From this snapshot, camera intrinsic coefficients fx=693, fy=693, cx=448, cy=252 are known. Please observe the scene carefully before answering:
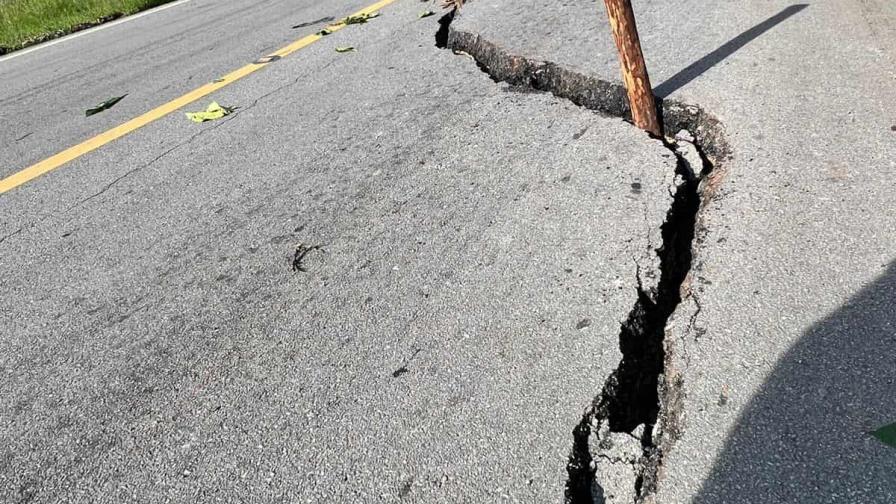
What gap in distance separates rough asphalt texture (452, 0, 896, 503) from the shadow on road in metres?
0.01

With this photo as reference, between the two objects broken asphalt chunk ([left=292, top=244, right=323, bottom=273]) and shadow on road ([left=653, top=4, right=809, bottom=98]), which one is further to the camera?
shadow on road ([left=653, top=4, right=809, bottom=98])

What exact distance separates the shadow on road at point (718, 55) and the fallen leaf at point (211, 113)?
2.57 metres

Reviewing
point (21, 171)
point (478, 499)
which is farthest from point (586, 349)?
point (21, 171)

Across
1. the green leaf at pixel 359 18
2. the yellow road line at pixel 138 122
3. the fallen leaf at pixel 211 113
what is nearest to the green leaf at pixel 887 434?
the fallen leaf at pixel 211 113

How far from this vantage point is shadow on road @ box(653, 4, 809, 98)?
338 centimetres

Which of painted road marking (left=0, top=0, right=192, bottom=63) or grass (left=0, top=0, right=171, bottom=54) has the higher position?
grass (left=0, top=0, right=171, bottom=54)

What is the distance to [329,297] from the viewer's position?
2369 millimetres

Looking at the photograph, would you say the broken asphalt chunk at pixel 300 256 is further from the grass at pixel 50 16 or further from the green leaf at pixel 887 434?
the grass at pixel 50 16

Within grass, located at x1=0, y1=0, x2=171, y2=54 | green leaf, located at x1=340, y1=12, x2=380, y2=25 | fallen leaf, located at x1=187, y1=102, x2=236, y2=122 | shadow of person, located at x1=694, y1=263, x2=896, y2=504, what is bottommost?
shadow of person, located at x1=694, y1=263, x2=896, y2=504

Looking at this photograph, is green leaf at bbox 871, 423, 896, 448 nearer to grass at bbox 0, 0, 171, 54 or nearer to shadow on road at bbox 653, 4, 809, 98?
shadow on road at bbox 653, 4, 809, 98

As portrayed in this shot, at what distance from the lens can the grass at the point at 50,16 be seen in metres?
8.05

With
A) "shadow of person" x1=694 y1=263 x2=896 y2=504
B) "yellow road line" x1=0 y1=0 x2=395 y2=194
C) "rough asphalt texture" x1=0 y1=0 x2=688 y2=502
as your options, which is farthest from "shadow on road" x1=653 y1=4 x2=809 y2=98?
"yellow road line" x1=0 y1=0 x2=395 y2=194

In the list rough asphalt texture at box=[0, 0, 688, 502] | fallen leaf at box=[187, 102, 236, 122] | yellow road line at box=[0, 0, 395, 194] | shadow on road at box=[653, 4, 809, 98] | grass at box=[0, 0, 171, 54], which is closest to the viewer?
rough asphalt texture at box=[0, 0, 688, 502]

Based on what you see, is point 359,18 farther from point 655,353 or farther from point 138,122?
point 655,353
